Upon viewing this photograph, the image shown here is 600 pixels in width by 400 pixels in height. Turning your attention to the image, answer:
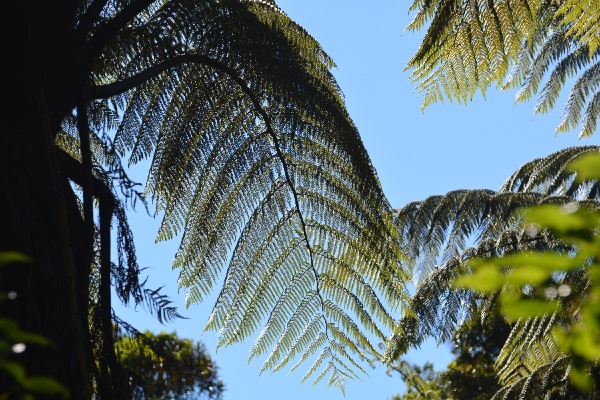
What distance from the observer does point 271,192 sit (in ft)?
8.52

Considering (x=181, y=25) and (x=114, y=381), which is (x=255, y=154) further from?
(x=114, y=381)

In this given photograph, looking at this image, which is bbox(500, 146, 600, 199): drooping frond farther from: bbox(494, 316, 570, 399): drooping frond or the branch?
the branch

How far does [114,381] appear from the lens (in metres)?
1.52

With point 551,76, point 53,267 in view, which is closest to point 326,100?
point 53,267

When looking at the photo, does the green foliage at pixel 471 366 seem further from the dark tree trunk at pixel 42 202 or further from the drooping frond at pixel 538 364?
the dark tree trunk at pixel 42 202

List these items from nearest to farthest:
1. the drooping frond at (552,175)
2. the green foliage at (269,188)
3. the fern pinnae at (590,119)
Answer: the green foliage at (269,188) < the drooping frond at (552,175) < the fern pinnae at (590,119)

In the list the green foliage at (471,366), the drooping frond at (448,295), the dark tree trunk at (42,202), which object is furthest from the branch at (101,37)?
the green foliage at (471,366)

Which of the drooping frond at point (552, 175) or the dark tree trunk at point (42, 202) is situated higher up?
the drooping frond at point (552, 175)

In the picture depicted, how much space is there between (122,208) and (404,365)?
5.26 meters

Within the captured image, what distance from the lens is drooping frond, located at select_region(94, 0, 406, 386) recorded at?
2432 mm

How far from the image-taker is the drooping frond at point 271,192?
2432 mm

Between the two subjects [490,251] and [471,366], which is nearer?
[490,251]

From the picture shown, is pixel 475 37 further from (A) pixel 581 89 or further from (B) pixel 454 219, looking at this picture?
(A) pixel 581 89

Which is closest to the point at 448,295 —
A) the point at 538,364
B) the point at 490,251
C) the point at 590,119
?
the point at 490,251
